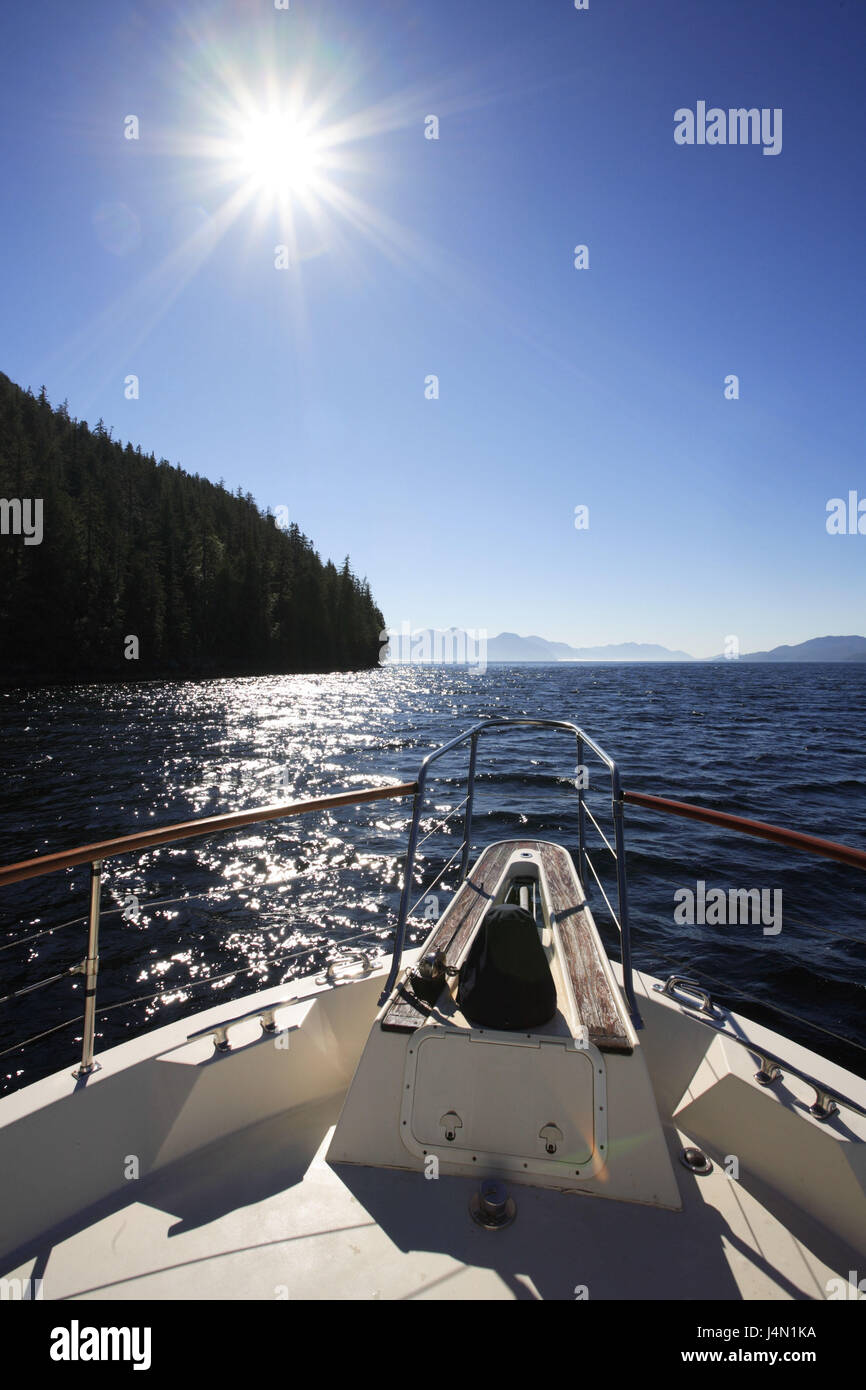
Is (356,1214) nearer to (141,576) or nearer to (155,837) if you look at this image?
(155,837)

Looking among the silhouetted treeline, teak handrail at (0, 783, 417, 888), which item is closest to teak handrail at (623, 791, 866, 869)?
teak handrail at (0, 783, 417, 888)

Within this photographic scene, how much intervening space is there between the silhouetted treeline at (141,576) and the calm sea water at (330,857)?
24877 mm

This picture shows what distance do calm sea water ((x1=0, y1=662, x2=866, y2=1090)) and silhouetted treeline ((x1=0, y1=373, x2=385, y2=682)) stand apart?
24.9 m

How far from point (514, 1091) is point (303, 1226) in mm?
1000

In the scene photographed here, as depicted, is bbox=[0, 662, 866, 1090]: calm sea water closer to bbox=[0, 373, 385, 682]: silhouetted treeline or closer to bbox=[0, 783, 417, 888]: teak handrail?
bbox=[0, 783, 417, 888]: teak handrail

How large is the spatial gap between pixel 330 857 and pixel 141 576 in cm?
5399

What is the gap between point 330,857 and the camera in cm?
1108

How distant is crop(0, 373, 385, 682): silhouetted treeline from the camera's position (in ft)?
157

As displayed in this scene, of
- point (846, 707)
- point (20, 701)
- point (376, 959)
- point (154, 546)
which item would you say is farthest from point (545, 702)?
point (154, 546)

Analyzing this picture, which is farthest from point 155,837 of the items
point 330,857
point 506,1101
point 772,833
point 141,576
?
point 141,576

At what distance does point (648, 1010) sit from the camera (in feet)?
11.2

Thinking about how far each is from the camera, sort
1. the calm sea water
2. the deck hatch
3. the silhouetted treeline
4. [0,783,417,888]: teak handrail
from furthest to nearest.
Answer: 1. the silhouetted treeline
2. the calm sea water
3. the deck hatch
4. [0,783,417,888]: teak handrail

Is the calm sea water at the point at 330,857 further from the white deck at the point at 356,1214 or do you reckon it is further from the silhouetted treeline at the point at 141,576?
the silhouetted treeline at the point at 141,576
